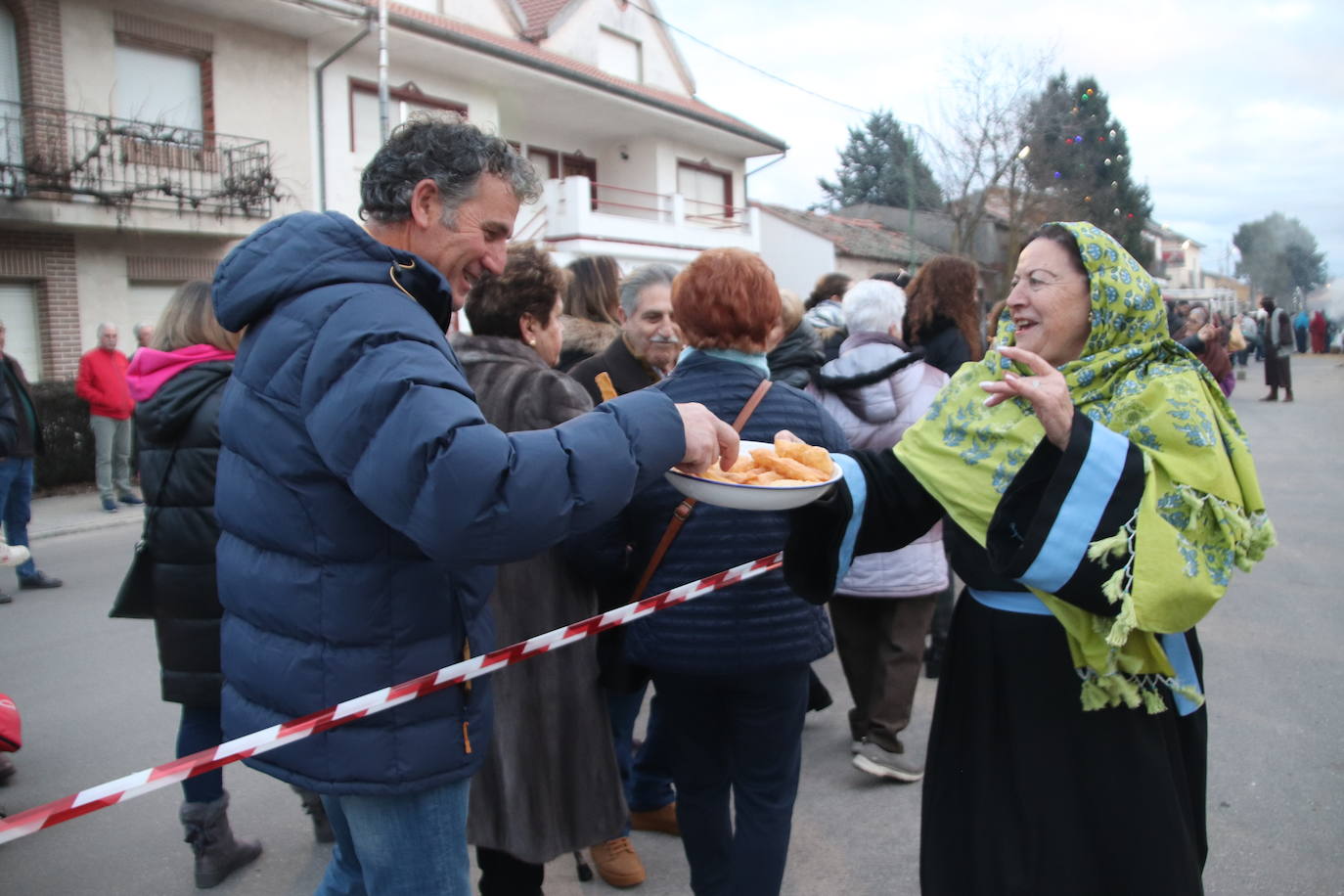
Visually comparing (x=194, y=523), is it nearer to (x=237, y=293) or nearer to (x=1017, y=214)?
(x=237, y=293)

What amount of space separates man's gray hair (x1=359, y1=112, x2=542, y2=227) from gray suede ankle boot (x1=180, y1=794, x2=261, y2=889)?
241 cm

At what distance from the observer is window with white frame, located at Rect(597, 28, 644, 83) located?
23.3 meters

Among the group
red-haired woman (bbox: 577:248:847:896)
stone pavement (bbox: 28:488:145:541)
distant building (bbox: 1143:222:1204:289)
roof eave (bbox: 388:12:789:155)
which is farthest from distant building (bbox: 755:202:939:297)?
distant building (bbox: 1143:222:1204:289)

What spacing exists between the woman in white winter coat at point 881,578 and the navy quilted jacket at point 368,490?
2.62 metres

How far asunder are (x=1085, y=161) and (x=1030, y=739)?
141ft

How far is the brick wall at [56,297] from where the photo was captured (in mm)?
13414

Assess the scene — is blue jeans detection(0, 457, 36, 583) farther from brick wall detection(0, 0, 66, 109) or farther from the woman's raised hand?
brick wall detection(0, 0, 66, 109)

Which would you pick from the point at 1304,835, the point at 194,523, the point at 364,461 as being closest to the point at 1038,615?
the point at 364,461

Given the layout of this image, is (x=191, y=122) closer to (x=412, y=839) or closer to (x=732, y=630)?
(x=732, y=630)

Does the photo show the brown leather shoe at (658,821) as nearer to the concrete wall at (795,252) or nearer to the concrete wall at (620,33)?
the concrete wall at (620,33)

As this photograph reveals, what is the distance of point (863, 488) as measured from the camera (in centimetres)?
231

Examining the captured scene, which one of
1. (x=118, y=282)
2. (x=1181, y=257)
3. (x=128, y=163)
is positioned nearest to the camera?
(x=128, y=163)

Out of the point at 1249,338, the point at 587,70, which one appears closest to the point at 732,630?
the point at 587,70

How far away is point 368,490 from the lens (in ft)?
5.21
